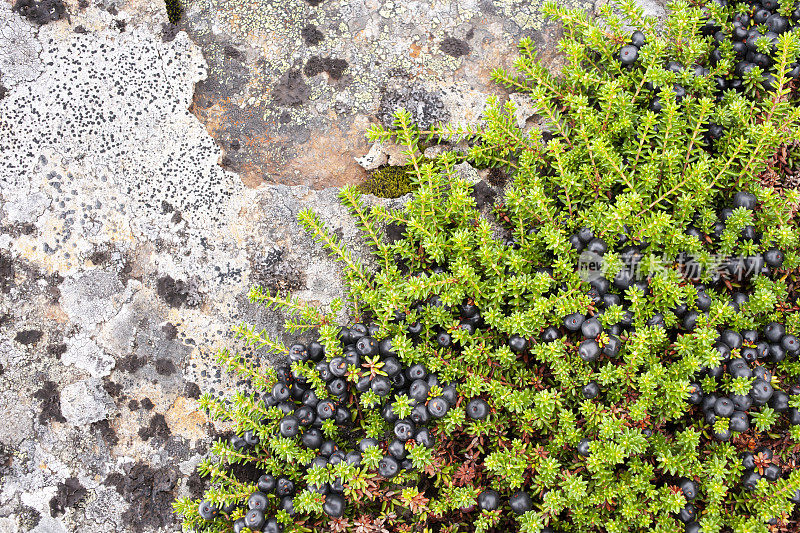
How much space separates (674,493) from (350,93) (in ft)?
12.6

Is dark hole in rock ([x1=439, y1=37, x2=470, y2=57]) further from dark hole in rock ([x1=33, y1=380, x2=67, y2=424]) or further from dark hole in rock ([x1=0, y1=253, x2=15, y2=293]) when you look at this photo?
dark hole in rock ([x1=33, y1=380, x2=67, y2=424])

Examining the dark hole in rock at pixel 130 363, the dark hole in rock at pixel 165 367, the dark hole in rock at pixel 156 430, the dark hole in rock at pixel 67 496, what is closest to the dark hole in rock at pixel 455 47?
the dark hole in rock at pixel 165 367

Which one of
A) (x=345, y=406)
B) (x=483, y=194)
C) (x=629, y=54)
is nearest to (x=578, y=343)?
(x=483, y=194)

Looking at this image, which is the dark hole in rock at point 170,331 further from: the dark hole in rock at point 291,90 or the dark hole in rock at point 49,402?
the dark hole in rock at point 291,90

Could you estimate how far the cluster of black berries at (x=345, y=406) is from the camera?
150 inches

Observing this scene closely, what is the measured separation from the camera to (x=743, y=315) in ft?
13.1

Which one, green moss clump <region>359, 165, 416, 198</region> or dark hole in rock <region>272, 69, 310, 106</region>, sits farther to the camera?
dark hole in rock <region>272, 69, 310, 106</region>

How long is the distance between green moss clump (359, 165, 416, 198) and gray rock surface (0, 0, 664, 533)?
115 mm

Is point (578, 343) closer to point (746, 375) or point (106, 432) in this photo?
point (746, 375)

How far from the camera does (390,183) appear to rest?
4.65 metres

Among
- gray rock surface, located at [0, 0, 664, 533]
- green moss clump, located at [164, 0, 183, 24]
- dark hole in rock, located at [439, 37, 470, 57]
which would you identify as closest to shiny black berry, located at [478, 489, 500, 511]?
gray rock surface, located at [0, 0, 664, 533]

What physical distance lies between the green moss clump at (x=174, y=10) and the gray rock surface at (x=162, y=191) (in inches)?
3.4

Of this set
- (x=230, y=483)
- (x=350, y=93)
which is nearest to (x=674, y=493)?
(x=230, y=483)

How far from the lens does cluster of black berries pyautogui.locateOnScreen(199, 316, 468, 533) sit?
3.80m
